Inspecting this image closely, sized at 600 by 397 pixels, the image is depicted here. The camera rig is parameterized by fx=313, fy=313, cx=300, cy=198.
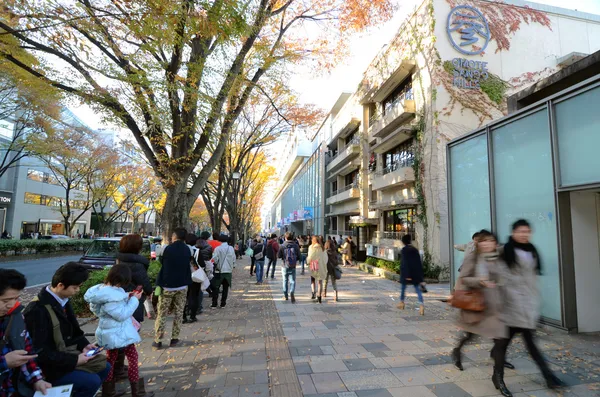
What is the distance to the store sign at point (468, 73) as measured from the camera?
13.1 meters

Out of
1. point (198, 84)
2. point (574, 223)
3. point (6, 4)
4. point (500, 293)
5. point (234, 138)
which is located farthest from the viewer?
point (234, 138)

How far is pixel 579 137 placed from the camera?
5.13 m

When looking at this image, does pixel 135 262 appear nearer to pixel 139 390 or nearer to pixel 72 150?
pixel 139 390

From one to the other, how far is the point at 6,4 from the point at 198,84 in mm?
3662

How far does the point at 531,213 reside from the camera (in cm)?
608

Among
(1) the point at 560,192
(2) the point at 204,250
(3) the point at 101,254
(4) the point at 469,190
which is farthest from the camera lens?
(3) the point at 101,254

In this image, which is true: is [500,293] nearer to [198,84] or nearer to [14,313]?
[14,313]

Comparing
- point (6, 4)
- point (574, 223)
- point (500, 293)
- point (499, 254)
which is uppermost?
point (6, 4)

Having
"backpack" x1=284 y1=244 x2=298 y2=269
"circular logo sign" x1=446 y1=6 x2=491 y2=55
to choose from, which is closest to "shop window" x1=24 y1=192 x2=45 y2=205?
"backpack" x1=284 y1=244 x2=298 y2=269

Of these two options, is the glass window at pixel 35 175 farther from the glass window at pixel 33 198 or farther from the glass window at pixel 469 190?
the glass window at pixel 469 190

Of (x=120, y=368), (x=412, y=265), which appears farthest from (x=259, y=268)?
(x=120, y=368)

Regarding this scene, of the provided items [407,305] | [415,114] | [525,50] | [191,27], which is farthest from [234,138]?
[525,50]

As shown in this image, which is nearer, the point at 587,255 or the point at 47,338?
the point at 47,338

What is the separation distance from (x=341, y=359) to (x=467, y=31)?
14.3 m
